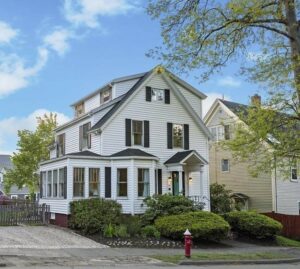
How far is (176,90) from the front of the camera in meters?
30.8

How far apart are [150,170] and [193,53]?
12.7m

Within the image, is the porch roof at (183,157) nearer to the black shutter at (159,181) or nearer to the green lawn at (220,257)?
the black shutter at (159,181)

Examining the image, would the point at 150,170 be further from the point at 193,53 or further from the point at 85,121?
the point at 193,53

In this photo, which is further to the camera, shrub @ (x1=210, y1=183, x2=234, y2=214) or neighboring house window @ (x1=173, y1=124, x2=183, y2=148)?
shrub @ (x1=210, y1=183, x2=234, y2=214)

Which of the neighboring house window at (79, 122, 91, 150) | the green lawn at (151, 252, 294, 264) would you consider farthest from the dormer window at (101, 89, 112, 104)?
the green lawn at (151, 252, 294, 264)

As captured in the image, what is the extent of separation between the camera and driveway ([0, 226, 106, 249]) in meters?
19.0

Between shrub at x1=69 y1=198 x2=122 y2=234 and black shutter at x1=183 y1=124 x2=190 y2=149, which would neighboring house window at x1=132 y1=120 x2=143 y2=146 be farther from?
shrub at x1=69 y1=198 x2=122 y2=234

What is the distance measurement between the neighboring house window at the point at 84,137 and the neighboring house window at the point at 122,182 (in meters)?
3.20

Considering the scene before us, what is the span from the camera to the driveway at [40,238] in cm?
1902

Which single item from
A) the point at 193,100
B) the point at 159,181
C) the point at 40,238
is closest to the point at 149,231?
the point at 40,238

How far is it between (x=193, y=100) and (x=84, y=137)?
791 centimetres

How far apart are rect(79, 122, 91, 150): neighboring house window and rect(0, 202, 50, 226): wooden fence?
15.8ft

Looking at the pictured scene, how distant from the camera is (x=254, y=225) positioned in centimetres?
2552

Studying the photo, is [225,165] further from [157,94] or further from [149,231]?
[149,231]
